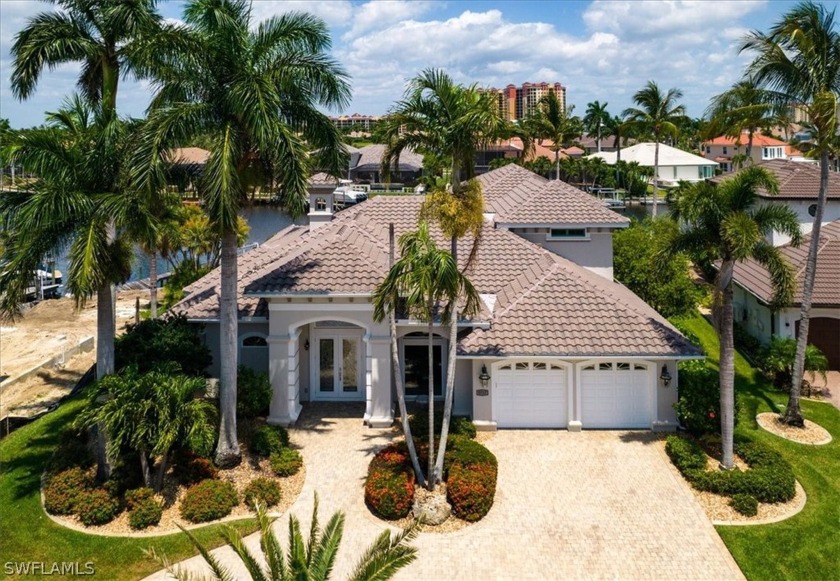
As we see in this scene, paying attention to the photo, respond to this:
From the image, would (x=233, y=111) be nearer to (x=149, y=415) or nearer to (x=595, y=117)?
(x=149, y=415)

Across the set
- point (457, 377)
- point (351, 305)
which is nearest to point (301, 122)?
point (351, 305)

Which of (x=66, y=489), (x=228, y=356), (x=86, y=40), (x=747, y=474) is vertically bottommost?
(x=66, y=489)

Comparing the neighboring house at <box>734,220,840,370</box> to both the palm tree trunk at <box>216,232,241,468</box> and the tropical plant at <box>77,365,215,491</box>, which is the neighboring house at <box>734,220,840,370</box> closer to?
the palm tree trunk at <box>216,232,241,468</box>

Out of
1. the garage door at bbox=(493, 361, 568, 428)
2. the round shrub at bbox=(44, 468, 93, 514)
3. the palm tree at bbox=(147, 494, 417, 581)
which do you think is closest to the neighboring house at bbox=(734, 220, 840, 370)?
the garage door at bbox=(493, 361, 568, 428)

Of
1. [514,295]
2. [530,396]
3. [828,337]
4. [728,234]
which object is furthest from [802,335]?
[514,295]

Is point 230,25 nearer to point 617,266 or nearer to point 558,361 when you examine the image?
point 558,361

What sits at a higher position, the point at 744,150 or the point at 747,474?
the point at 744,150
